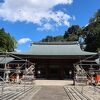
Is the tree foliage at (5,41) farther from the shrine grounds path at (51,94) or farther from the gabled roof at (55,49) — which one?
the shrine grounds path at (51,94)

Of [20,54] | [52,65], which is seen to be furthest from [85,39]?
[20,54]

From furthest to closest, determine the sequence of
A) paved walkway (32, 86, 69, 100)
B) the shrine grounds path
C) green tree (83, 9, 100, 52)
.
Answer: green tree (83, 9, 100, 52) < the shrine grounds path < paved walkway (32, 86, 69, 100)

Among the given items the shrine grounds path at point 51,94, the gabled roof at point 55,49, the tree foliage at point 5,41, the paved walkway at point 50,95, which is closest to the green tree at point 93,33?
the gabled roof at point 55,49

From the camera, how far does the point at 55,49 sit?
40.2m

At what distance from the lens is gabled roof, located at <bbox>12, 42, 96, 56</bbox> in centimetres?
3684

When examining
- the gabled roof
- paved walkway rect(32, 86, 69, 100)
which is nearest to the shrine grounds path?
paved walkway rect(32, 86, 69, 100)

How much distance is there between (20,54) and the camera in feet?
115

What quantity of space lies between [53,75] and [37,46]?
6963 millimetres

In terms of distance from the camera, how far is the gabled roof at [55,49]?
36.8 meters

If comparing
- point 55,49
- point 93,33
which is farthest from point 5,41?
point 93,33

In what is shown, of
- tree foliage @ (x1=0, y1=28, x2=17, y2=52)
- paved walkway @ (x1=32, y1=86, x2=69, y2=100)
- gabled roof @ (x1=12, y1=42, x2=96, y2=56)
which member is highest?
tree foliage @ (x1=0, y1=28, x2=17, y2=52)

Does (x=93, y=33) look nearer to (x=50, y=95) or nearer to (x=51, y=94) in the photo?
(x=51, y=94)

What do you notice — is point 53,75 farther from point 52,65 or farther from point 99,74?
point 99,74

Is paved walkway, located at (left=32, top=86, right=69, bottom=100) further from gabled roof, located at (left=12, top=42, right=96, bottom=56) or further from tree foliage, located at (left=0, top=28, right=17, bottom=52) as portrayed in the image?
tree foliage, located at (left=0, top=28, right=17, bottom=52)
